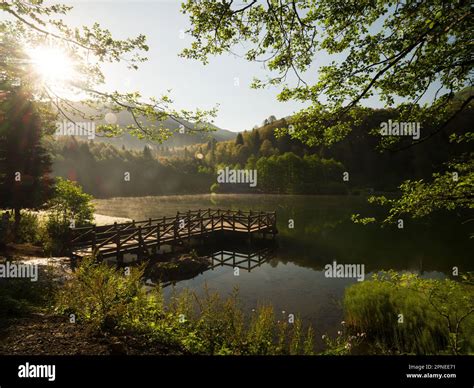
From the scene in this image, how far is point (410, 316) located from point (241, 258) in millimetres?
11659

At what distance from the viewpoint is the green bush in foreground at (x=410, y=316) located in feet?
25.6

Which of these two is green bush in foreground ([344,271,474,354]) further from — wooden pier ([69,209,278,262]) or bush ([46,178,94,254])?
bush ([46,178,94,254])

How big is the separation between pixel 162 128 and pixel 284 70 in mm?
3586

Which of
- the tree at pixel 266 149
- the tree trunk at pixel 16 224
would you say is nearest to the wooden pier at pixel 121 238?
the tree trunk at pixel 16 224

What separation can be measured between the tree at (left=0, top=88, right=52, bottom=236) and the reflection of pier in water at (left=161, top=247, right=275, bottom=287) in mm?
11884

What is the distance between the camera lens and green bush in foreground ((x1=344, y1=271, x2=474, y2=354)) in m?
7.82

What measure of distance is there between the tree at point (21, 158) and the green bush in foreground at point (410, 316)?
19133mm

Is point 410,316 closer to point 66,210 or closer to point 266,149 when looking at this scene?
point 66,210

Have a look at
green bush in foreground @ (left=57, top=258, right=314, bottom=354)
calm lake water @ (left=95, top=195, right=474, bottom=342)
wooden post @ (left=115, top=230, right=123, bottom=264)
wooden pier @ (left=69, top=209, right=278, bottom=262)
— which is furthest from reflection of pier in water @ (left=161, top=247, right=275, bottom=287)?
green bush in foreground @ (left=57, top=258, right=314, bottom=354)

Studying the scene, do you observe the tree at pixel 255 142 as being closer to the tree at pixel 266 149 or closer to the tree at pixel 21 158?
the tree at pixel 266 149

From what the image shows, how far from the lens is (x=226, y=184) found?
93062 mm

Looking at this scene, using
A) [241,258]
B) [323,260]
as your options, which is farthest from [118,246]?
[323,260]

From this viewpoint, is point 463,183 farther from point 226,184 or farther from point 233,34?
point 226,184

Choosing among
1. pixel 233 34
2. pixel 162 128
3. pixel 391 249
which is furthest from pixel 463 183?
pixel 391 249
